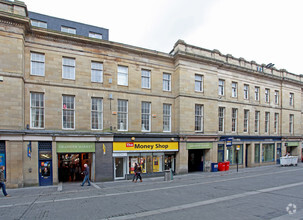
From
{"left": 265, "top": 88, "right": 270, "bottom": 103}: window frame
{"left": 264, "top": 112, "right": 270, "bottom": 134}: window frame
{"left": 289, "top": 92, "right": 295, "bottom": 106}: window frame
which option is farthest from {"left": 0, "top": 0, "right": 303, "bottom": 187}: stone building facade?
{"left": 289, "top": 92, "right": 295, "bottom": 106}: window frame

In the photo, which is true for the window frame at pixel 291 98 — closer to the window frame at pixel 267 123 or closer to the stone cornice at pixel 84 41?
the window frame at pixel 267 123

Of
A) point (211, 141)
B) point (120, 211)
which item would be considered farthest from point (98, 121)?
point (211, 141)

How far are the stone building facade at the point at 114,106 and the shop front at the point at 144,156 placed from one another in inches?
3.5

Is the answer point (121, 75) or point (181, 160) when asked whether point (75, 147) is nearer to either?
point (121, 75)

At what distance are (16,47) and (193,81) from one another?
1544cm

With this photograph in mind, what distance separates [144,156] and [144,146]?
1.01 m

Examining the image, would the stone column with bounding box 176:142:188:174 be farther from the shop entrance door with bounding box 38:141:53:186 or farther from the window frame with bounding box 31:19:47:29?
the window frame with bounding box 31:19:47:29

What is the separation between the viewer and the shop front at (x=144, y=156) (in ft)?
56.6

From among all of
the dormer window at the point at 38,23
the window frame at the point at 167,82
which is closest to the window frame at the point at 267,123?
the window frame at the point at 167,82

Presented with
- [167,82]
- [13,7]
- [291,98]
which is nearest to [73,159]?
[167,82]

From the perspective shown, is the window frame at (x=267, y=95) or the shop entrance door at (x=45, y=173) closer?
the shop entrance door at (x=45, y=173)

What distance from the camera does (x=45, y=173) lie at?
583 inches

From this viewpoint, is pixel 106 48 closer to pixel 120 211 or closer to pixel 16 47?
pixel 16 47

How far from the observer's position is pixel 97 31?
26609 mm
